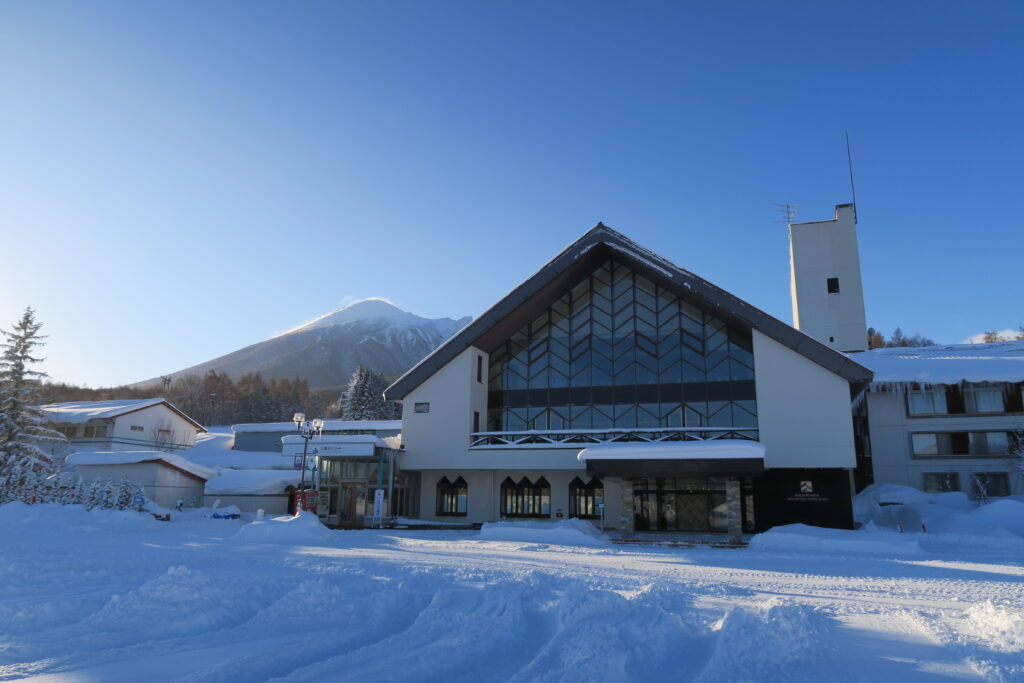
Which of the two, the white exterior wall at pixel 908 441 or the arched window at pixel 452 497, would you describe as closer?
the arched window at pixel 452 497

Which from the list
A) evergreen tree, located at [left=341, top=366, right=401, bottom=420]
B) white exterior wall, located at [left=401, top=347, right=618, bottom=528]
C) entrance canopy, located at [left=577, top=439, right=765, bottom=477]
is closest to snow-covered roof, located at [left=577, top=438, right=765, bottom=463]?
entrance canopy, located at [left=577, top=439, right=765, bottom=477]

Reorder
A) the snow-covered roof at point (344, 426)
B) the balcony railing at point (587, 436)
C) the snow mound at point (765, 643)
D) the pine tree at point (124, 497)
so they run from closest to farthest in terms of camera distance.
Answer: the snow mound at point (765, 643) < the balcony railing at point (587, 436) < the pine tree at point (124, 497) < the snow-covered roof at point (344, 426)

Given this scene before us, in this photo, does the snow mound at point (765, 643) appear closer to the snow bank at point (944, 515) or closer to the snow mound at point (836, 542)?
the snow mound at point (836, 542)

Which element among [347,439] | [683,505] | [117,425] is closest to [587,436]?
[683,505]

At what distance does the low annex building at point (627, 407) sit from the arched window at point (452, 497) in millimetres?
65

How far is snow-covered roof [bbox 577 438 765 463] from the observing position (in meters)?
22.7

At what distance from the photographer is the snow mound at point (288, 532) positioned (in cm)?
1955

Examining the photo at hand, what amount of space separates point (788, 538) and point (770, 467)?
187 inches

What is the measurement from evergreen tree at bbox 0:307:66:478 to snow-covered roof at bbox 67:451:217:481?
5.94 feet

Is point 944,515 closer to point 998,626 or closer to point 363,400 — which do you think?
point 998,626

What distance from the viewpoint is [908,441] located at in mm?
31734

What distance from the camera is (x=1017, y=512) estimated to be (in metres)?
22.2

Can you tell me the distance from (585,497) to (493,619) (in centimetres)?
2101

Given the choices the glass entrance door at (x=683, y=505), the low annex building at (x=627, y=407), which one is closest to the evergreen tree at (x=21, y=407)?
the low annex building at (x=627, y=407)
